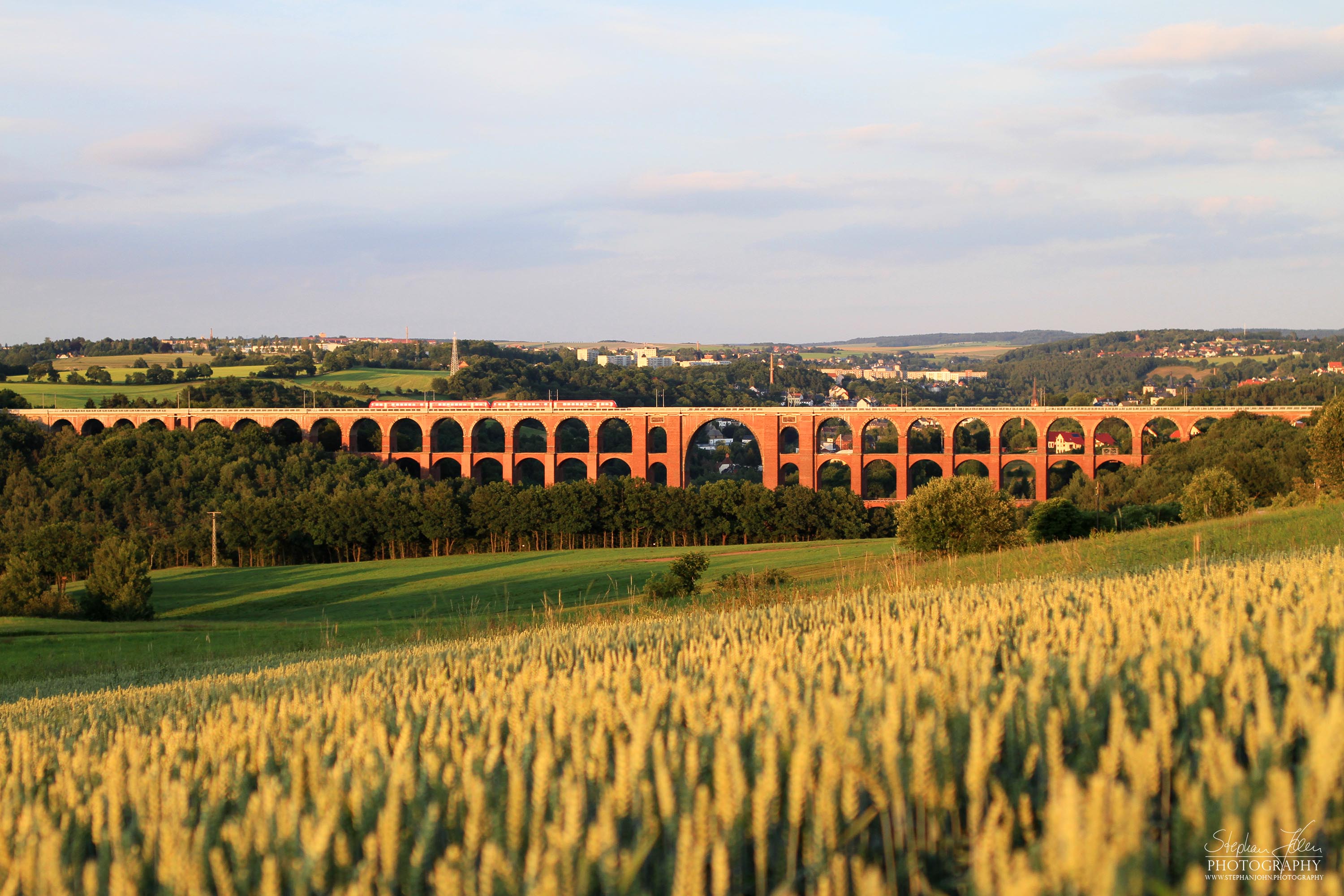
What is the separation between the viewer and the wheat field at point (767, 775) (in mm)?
2258

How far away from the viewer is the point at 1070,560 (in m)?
15.4

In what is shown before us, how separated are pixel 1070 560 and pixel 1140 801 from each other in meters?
14.1

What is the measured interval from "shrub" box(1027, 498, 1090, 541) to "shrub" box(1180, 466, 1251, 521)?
164 inches

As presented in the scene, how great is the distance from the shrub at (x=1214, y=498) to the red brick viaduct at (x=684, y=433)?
42865 millimetres

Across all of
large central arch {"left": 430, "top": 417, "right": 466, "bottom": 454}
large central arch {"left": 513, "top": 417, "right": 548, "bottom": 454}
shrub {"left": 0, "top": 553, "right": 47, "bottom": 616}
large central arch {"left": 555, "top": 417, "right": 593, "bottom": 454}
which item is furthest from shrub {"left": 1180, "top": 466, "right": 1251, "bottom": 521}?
large central arch {"left": 430, "top": 417, "right": 466, "bottom": 454}

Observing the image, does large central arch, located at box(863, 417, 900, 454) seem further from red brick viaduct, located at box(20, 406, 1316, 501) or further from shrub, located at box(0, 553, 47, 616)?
shrub, located at box(0, 553, 47, 616)

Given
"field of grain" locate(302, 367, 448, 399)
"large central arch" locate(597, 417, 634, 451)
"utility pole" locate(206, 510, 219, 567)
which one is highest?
"field of grain" locate(302, 367, 448, 399)

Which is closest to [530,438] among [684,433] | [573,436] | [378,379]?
[573,436]

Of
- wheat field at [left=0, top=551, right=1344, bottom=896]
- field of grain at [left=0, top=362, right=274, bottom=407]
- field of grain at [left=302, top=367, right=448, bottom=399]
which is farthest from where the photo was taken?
field of grain at [left=302, top=367, right=448, bottom=399]

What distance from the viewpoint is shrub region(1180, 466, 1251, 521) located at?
1405 inches

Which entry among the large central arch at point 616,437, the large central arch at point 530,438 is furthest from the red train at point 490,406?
the large central arch at point 616,437

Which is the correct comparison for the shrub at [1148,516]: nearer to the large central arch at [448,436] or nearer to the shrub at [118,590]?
the shrub at [118,590]

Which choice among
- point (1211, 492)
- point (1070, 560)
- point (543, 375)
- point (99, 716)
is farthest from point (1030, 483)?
point (99, 716)

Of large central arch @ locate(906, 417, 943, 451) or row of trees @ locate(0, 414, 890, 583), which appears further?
large central arch @ locate(906, 417, 943, 451)
